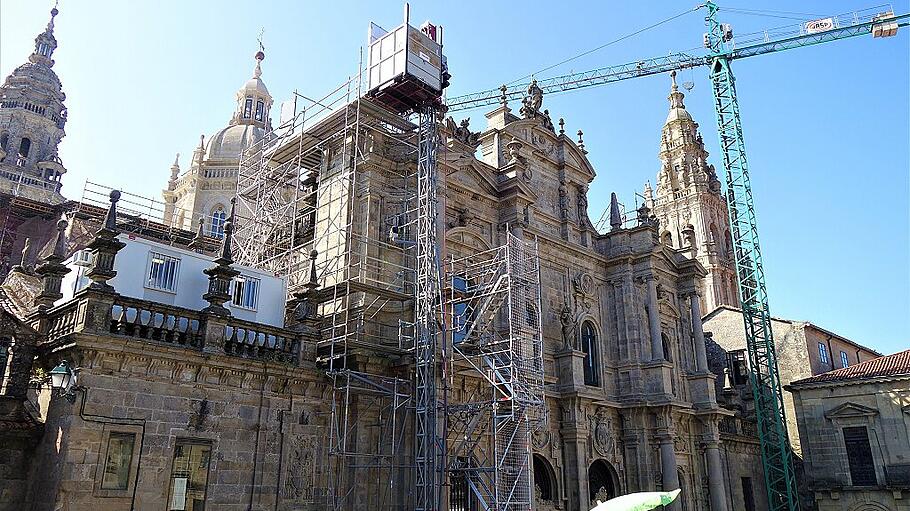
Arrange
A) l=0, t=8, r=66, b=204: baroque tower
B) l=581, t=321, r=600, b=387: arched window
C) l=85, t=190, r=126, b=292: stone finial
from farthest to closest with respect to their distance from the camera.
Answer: l=0, t=8, r=66, b=204: baroque tower → l=581, t=321, r=600, b=387: arched window → l=85, t=190, r=126, b=292: stone finial

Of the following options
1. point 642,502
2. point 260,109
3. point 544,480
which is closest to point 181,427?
point 642,502

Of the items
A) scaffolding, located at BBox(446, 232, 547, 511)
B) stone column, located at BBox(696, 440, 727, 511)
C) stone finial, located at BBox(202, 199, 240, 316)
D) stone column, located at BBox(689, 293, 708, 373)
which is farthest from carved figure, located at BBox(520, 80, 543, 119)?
stone finial, located at BBox(202, 199, 240, 316)

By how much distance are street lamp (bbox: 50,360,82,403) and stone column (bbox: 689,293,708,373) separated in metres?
24.8

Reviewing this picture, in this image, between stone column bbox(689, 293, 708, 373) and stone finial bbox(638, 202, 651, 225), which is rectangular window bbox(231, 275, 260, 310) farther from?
stone column bbox(689, 293, 708, 373)

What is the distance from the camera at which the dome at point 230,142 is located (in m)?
43.3

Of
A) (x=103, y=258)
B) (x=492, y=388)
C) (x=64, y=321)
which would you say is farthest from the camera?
(x=492, y=388)

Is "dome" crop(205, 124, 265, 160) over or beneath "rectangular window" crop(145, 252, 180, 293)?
over

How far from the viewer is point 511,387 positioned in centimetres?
1911

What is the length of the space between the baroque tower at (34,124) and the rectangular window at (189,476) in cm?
3983

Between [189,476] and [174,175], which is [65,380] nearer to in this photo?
[189,476]

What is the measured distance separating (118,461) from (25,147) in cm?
4695

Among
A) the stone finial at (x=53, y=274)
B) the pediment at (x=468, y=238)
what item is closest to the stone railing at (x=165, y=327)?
the stone finial at (x=53, y=274)

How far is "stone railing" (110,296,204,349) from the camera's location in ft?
45.9

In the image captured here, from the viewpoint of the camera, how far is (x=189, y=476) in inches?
571
